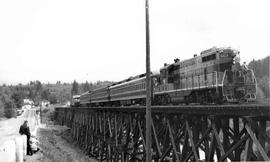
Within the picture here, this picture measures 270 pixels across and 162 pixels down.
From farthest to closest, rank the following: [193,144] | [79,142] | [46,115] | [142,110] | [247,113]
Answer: [46,115] → [79,142] → [142,110] → [193,144] → [247,113]

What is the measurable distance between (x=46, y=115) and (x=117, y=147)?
324ft

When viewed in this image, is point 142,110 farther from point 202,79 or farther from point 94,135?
point 94,135

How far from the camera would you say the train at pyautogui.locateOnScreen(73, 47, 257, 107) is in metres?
14.7

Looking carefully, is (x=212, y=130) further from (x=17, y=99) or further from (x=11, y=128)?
(x=17, y=99)

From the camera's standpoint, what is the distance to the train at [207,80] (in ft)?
48.2

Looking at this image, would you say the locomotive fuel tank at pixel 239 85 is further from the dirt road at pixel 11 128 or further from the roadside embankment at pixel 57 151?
the dirt road at pixel 11 128

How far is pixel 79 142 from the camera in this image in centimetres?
4006

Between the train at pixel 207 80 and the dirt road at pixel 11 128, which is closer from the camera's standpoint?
the train at pixel 207 80

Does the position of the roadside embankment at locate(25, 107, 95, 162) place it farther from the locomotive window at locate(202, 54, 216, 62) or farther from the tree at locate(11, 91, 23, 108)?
the tree at locate(11, 91, 23, 108)

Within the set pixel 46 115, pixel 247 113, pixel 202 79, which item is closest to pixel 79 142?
pixel 202 79

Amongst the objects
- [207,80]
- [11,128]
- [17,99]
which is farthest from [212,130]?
[17,99]

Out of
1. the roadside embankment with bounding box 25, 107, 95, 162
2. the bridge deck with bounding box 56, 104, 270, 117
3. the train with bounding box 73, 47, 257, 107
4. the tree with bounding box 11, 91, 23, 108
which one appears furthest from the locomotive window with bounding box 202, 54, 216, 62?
the tree with bounding box 11, 91, 23, 108

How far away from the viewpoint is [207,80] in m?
16.2

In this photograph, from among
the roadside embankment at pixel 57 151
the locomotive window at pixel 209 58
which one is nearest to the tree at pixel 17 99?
the roadside embankment at pixel 57 151
